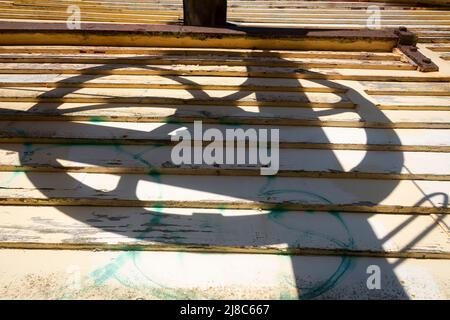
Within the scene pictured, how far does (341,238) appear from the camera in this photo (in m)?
2.17

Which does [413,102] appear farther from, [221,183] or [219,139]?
[221,183]

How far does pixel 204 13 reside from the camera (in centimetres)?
482

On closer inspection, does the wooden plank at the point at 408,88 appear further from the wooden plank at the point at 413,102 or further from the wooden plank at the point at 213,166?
the wooden plank at the point at 213,166

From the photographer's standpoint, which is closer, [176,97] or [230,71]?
[176,97]

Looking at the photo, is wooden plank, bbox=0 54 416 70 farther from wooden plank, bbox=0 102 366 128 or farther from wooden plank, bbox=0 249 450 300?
wooden plank, bbox=0 249 450 300

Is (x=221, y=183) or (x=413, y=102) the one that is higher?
(x=413, y=102)

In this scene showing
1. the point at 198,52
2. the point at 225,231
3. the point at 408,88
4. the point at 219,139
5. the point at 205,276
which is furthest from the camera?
the point at 198,52

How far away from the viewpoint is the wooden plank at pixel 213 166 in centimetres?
261

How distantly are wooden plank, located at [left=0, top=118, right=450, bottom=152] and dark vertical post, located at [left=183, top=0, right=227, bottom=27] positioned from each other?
2.37 metres

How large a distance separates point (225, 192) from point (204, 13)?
3302 mm

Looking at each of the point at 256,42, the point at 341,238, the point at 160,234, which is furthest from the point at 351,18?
the point at 160,234

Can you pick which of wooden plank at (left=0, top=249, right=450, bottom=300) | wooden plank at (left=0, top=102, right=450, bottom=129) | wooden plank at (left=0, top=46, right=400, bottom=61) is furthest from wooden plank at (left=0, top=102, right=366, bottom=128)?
wooden plank at (left=0, top=249, right=450, bottom=300)

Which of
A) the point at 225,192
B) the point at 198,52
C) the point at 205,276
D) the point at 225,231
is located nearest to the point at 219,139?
the point at 225,192

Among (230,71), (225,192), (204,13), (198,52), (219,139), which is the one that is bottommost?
(225,192)
